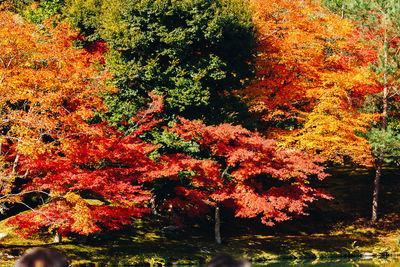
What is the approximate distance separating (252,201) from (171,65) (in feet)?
23.2

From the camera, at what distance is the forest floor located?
51.7 ft

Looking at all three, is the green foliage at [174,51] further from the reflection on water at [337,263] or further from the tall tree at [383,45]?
the reflection on water at [337,263]

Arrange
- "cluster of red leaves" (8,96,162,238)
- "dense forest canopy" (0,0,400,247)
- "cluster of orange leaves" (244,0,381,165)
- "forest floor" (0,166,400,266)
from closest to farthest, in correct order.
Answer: "cluster of red leaves" (8,96,162,238), "dense forest canopy" (0,0,400,247), "forest floor" (0,166,400,266), "cluster of orange leaves" (244,0,381,165)

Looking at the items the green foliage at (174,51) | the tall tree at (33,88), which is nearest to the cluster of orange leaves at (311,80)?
the green foliage at (174,51)

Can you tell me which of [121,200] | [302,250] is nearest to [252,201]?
[302,250]

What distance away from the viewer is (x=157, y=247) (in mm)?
17109

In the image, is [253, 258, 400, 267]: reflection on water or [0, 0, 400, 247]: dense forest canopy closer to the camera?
[0, 0, 400, 247]: dense forest canopy

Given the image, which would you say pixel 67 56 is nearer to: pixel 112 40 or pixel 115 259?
pixel 112 40

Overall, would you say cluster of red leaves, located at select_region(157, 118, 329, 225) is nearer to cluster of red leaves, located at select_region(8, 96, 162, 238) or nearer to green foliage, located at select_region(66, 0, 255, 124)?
green foliage, located at select_region(66, 0, 255, 124)

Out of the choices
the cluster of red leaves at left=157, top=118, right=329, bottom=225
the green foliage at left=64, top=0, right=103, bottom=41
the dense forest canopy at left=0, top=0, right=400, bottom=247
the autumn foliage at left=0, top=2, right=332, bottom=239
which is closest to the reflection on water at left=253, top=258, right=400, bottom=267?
the cluster of red leaves at left=157, top=118, right=329, bottom=225

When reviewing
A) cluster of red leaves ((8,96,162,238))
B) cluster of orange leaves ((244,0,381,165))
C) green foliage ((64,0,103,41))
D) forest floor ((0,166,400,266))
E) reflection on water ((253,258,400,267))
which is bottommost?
reflection on water ((253,258,400,267))

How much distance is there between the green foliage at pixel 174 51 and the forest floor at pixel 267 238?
5.28m

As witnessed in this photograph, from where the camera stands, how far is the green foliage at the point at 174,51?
733 inches

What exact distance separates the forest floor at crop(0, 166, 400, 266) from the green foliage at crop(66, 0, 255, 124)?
5283 mm
